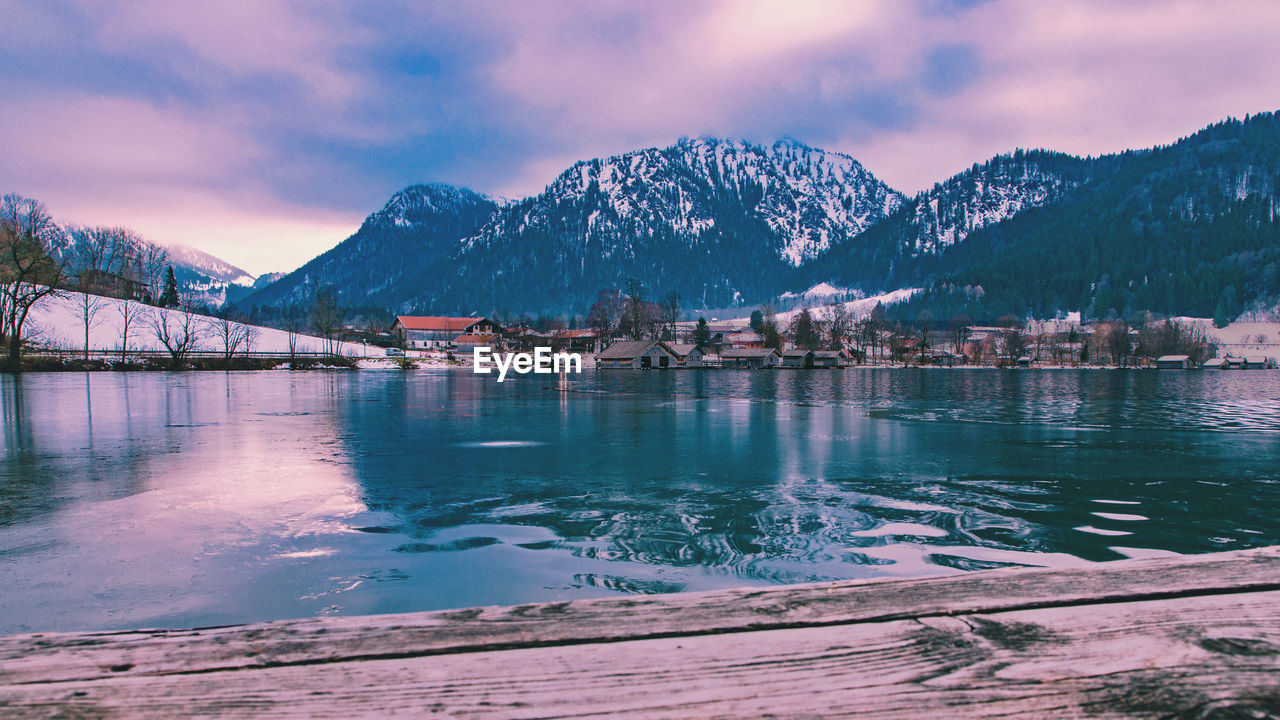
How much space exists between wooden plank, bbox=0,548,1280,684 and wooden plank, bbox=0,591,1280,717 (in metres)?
0.06

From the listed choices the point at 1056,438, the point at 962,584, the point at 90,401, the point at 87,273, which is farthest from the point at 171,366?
the point at 962,584

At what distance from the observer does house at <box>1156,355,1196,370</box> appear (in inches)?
6152

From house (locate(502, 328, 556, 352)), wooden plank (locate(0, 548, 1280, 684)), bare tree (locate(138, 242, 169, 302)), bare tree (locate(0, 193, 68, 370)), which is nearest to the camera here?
wooden plank (locate(0, 548, 1280, 684))

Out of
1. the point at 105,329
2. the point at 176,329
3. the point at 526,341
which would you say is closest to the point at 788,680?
the point at 105,329

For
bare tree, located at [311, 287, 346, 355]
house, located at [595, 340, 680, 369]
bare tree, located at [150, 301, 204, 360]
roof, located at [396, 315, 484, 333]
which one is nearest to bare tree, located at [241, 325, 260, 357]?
bare tree, located at [150, 301, 204, 360]

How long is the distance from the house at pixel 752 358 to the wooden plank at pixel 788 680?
5372 inches

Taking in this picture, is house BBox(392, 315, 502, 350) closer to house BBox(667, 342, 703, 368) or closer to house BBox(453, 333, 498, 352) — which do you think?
house BBox(453, 333, 498, 352)

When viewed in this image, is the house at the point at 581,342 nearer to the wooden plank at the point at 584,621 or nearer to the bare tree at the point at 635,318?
the bare tree at the point at 635,318

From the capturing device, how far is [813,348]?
16875cm

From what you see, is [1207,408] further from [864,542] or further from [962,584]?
[962,584]

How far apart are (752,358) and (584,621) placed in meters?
140

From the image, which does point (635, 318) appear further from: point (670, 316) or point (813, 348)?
point (813, 348)

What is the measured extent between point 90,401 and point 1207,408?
5603 centimetres

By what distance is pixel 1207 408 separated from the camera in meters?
35.0
